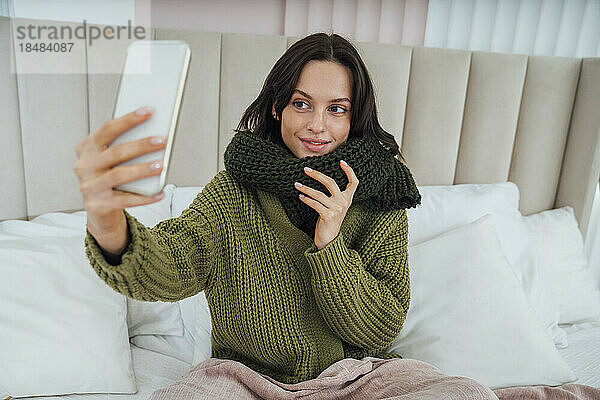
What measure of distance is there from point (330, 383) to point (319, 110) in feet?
1.75

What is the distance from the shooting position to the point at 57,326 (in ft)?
3.67

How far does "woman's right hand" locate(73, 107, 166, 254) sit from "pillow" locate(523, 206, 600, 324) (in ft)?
4.39

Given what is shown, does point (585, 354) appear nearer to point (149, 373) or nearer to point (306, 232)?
point (306, 232)

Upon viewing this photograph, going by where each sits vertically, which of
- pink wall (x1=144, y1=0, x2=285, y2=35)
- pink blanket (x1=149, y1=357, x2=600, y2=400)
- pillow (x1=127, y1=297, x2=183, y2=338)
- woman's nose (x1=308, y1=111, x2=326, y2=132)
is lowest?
pillow (x1=127, y1=297, x2=183, y2=338)

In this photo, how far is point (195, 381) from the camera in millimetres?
952

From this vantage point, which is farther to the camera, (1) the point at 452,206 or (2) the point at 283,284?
(1) the point at 452,206

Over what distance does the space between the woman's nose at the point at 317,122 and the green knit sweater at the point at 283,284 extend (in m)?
0.17

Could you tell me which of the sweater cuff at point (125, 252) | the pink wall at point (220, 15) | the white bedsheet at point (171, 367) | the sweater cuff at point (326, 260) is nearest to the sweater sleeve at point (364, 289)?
the sweater cuff at point (326, 260)

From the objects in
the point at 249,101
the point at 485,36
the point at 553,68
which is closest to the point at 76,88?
the point at 249,101

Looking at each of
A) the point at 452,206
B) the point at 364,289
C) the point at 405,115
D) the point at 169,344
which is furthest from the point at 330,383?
the point at 405,115

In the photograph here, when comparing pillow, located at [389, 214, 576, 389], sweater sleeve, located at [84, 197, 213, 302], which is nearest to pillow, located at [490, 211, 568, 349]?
pillow, located at [389, 214, 576, 389]

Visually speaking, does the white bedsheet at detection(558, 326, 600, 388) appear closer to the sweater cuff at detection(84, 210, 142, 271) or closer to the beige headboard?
the beige headboard

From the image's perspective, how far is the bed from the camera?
115 cm

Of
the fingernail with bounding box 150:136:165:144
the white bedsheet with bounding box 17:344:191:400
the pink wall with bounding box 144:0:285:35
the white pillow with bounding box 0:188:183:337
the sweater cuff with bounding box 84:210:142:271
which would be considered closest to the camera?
the fingernail with bounding box 150:136:165:144
